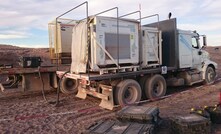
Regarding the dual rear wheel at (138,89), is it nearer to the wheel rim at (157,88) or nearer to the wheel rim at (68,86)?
the wheel rim at (157,88)

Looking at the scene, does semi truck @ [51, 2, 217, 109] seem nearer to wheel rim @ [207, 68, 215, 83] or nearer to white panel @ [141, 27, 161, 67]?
white panel @ [141, 27, 161, 67]

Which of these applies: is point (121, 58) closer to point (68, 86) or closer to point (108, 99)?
point (108, 99)

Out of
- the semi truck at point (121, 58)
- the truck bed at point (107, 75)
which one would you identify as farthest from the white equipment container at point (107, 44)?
the truck bed at point (107, 75)

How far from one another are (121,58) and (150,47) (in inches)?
66.4

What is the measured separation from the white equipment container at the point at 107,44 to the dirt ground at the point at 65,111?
1455mm

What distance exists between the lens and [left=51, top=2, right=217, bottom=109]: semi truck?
879 cm

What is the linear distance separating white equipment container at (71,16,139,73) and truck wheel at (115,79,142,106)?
0.70 meters

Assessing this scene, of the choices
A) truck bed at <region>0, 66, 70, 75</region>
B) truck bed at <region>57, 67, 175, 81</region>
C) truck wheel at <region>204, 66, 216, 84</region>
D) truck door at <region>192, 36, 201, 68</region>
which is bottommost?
truck wheel at <region>204, 66, 216, 84</region>

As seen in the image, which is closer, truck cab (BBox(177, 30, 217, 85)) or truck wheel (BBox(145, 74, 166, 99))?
truck wheel (BBox(145, 74, 166, 99))

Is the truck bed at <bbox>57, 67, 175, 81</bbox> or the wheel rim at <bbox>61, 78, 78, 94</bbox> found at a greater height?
the truck bed at <bbox>57, 67, 175, 81</bbox>

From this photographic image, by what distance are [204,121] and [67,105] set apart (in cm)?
544

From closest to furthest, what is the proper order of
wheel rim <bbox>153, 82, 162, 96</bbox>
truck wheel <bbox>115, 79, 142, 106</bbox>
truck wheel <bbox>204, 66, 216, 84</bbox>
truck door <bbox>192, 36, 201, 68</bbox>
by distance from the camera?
truck wheel <bbox>115, 79, 142, 106</bbox>, wheel rim <bbox>153, 82, 162, 96</bbox>, truck door <bbox>192, 36, 201, 68</bbox>, truck wheel <bbox>204, 66, 216, 84</bbox>

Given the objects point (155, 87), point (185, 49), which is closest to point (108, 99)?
point (155, 87)

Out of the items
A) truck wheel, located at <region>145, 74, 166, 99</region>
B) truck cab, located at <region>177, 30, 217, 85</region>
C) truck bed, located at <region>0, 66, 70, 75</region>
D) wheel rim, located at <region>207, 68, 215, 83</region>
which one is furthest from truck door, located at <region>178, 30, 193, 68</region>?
truck bed, located at <region>0, 66, 70, 75</region>
